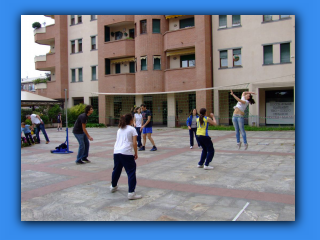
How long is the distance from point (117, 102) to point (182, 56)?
310 inches

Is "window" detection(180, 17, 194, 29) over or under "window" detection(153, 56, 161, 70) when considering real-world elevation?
over

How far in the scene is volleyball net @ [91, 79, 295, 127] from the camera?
23.3 m

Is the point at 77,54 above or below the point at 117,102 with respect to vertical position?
above

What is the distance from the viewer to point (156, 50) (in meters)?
26.7

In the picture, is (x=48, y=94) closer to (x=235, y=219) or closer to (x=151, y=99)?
(x=151, y=99)

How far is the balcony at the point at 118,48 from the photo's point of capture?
28719mm

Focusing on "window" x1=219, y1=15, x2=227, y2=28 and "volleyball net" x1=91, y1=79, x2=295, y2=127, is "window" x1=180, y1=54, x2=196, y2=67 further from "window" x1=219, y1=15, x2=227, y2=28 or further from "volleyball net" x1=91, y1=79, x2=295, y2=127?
"window" x1=219, y1=15, x2=227, y2=28

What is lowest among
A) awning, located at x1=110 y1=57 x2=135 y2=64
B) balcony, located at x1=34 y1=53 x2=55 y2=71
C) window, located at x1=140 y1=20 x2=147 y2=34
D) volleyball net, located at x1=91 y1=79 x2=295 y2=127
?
volleyball net, located at x1=91 y1=79 x2=295 y2=127

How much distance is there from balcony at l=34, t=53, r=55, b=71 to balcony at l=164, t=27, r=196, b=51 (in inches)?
591

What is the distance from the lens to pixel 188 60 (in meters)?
26.2

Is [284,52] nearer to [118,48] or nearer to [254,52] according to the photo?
[254,52]

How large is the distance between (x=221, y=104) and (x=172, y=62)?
6.32 meters

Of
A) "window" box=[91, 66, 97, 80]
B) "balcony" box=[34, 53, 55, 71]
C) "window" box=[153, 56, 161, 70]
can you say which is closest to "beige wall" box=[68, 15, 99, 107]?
"window" box=[91, 66, 97, 80]

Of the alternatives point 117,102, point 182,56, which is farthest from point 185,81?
point 117,102
